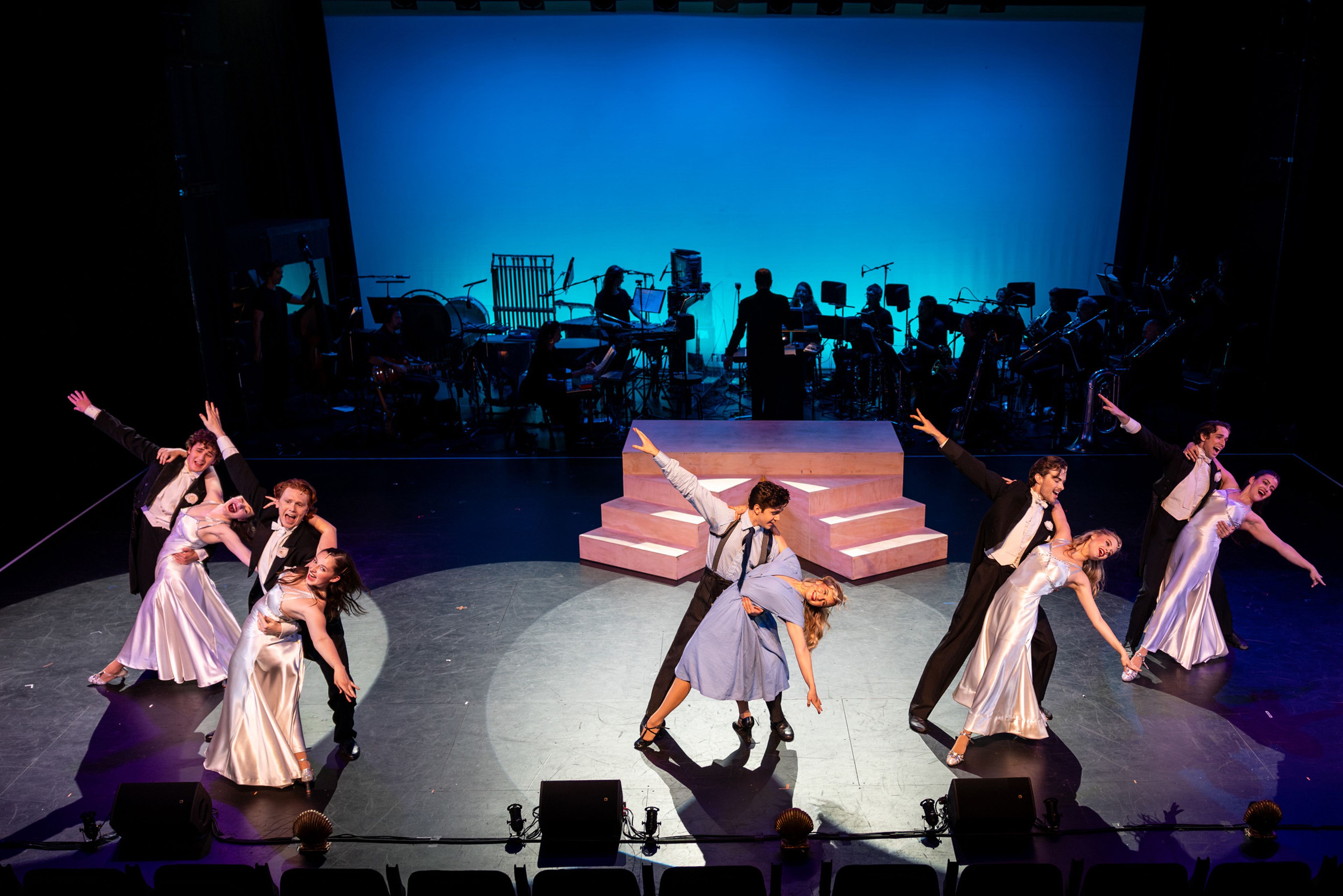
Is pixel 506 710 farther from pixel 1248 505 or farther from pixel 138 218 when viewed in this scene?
pixel 138 218

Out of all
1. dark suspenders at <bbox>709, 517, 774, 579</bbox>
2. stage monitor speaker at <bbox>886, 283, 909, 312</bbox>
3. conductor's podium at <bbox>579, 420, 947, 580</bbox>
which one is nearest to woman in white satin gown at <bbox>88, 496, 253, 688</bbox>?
dark suspenders at <bbox>709, 517, 774, 579</bbox>

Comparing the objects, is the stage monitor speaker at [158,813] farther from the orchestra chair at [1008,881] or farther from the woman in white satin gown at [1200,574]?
the woman in white satin gown at [1200,574]

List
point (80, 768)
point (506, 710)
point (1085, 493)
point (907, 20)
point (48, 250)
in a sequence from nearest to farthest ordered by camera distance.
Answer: point (80, 768) < point (506, 710) < point (48, 250) < point (1085, 493) < point (907, 20)

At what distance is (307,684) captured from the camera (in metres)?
5.54

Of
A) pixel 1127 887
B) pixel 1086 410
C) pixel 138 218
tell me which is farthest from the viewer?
pixel 1086 410

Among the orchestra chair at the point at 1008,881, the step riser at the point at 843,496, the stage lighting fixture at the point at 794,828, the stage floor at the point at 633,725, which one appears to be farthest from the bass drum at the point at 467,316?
the orchestra chair at the point at 1008,881

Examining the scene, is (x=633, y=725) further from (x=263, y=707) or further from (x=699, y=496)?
(x=263, y=707)

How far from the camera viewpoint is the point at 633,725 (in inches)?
202

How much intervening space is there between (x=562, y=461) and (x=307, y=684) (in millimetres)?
4277

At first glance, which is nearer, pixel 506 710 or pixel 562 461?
pixel 506 710

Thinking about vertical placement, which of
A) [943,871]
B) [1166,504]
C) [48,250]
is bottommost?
[943,871]

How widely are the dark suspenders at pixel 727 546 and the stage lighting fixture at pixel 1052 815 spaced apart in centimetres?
151

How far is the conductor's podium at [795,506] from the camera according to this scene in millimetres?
6914

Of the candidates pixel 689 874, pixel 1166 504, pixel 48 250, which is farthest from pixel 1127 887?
pixel 48 250
